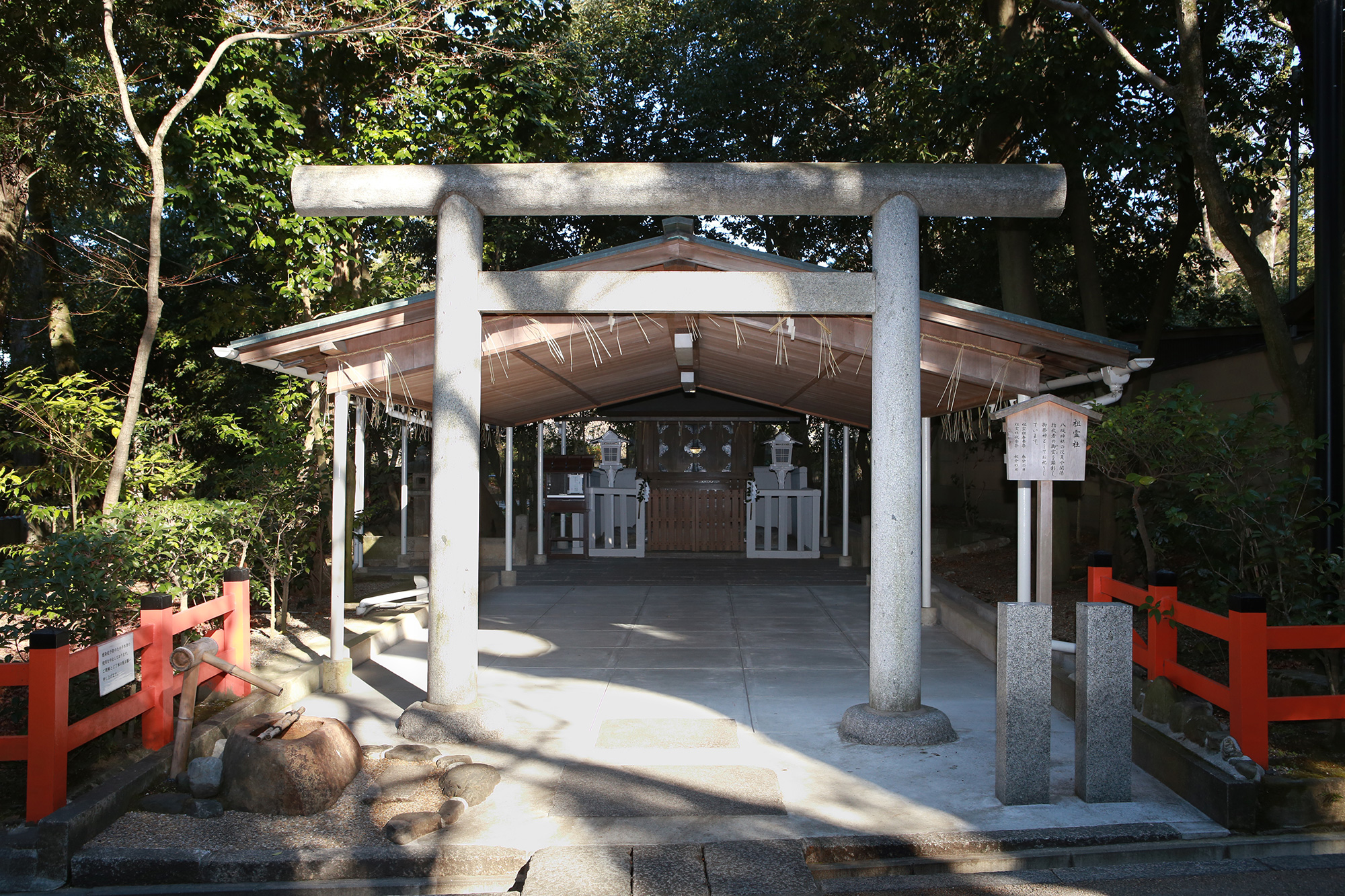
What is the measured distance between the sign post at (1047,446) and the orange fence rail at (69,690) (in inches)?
199

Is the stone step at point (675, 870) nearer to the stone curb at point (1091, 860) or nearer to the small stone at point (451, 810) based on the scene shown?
the stone curb at point (1091, 860)

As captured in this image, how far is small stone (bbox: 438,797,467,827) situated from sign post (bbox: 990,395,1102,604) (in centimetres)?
362

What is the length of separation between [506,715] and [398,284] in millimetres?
7370

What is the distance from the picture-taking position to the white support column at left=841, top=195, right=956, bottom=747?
17.0 ft

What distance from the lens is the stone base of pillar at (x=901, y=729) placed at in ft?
16.9

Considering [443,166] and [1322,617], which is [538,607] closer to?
[443,166]

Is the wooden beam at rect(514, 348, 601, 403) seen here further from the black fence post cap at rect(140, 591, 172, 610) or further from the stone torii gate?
the black fence post cap at rect(140, 591, 172, 610)

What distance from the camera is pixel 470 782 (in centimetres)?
444

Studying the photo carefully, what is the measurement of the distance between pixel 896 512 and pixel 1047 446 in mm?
1184

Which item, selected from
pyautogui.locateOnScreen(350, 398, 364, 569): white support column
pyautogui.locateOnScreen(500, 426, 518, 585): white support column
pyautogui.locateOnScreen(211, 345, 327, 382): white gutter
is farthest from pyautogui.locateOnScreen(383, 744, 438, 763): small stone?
pyautogui.locateOnScreen(500, 426, 518, 585): white support column

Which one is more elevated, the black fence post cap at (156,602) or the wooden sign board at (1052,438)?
the wooden sign board at (1052,438)

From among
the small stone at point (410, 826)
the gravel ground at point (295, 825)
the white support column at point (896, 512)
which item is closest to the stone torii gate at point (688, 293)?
the white support column at point (896, 512)

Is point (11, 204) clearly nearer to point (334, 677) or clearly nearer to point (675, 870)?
point (334, 677)

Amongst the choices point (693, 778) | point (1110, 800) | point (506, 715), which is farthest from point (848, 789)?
point (506, 715)
